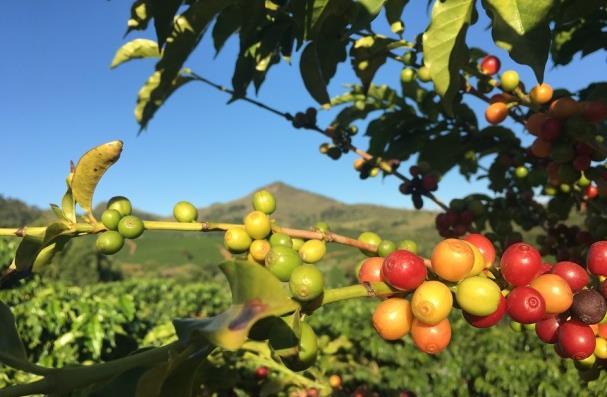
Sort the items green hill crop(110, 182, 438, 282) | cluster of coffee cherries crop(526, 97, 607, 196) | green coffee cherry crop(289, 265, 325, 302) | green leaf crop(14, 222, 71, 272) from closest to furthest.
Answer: green coffee cherry crop(289, 265, 325, 302)
green leaf crop(14, 222, 71, 272)
cluster of coffee cherries crop(526, 97, 607, 196)
green hill crop(110, 182, 438, 282)

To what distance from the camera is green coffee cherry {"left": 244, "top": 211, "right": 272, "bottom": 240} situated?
1.24 meters

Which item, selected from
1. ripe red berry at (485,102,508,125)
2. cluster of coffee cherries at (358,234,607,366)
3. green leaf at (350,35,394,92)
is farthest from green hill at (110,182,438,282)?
cluster of coffee cherries at (358,234,607,366)

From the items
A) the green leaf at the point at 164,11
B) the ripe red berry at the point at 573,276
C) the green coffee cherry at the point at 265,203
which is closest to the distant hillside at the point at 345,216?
the green leaf at the point at 164,11

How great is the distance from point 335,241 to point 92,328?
5.60 metres

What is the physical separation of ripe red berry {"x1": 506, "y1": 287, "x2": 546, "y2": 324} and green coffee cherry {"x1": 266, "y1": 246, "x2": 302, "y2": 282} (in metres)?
0.42

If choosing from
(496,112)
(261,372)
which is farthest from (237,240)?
(261,372)

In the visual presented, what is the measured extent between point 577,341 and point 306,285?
1.86 feet

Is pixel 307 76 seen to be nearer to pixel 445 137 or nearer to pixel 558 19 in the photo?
pixel 558 19

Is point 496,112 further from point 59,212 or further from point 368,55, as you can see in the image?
point 59,212

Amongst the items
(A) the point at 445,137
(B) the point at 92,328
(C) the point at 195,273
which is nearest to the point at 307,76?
(A) the point at 445,137

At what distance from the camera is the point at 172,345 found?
2.85ft

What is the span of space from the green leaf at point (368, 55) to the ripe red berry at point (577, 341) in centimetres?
152

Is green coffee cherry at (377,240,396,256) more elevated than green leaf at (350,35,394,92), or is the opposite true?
green leaf at (350,35,394,92)

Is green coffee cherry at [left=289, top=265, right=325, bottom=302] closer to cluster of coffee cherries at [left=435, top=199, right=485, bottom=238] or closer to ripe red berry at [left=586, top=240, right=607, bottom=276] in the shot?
ripe red berry at [left=586, top=240, right=607, bottom=276]
